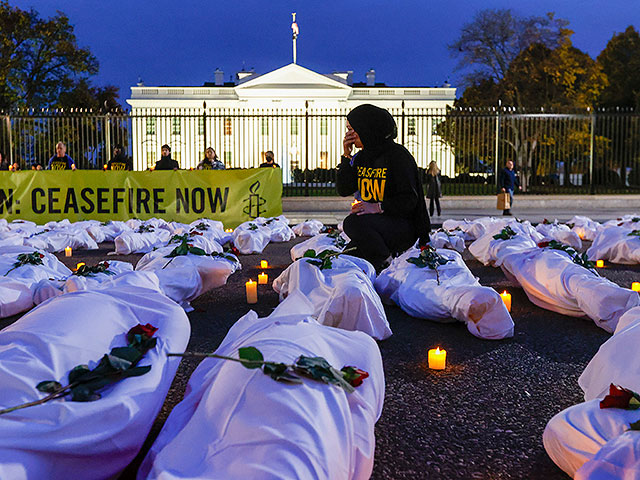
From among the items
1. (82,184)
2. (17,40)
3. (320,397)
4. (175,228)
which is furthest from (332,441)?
(17,40)

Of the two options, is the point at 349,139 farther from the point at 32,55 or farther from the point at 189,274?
the point at 32,55

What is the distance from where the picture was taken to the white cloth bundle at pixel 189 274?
16.7 feet

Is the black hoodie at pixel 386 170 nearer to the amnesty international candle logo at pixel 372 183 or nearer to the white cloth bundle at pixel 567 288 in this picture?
the amnesty international candle logo at pixel 372 183

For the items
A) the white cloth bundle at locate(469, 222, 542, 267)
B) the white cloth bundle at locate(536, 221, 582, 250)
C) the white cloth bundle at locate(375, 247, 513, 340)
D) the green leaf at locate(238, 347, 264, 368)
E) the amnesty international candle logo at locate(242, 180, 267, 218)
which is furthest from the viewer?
the amnesty international candle logo at locate(242, 180, 267, 218)

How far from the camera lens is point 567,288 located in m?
→ 4.88

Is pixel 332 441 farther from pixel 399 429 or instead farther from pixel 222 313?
pixel 222 313

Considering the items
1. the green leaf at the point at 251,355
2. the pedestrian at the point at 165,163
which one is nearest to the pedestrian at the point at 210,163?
the pedestrian at the point at 165,163

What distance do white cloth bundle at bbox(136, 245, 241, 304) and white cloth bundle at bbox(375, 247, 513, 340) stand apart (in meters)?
1.34

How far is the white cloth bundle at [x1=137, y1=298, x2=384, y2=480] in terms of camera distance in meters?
1.81

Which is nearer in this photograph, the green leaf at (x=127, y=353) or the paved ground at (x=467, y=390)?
the green leaf at (x=127, y=353)

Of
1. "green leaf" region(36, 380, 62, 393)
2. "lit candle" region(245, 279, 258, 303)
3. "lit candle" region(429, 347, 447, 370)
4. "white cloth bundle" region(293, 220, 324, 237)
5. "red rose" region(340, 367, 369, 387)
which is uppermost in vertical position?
"green leaf" region(36, 380, 62, 393)

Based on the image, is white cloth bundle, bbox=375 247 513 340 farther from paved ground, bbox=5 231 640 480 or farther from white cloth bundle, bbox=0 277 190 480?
white cloth bundle, bbox=0 277 190 480

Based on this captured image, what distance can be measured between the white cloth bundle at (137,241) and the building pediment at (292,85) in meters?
45.1

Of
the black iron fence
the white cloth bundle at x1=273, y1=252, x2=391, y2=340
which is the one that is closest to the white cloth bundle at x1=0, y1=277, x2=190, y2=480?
the white cloth bundle at x1=273, y1=252, x2=391, y2=340
